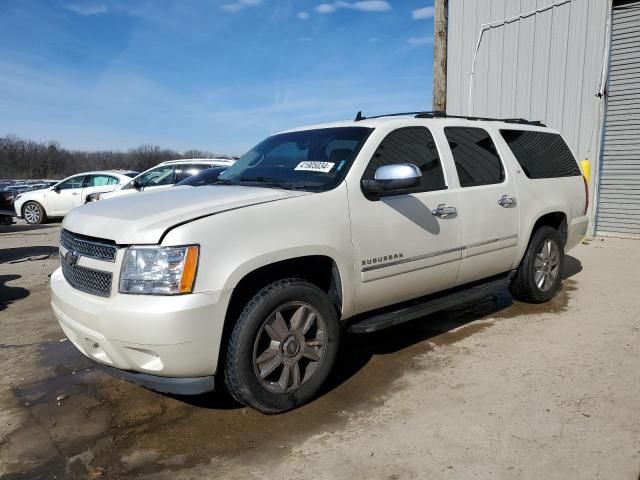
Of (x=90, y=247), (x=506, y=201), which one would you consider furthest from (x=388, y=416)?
(x=506, y=201)

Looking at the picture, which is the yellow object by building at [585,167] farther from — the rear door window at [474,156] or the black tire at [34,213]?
the black tire at [34,213]

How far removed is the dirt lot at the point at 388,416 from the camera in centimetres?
261

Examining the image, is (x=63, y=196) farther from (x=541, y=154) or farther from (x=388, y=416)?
(x=388, y=416)

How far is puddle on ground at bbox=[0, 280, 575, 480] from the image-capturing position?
8.90 ft

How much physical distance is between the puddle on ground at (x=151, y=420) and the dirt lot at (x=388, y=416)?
0.01 meters

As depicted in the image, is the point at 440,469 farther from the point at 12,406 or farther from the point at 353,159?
the point at 12,406

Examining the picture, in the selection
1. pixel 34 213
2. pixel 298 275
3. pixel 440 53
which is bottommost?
pixel 34 213

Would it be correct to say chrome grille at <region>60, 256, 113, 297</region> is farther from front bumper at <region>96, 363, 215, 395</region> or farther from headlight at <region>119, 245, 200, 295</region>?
front bumper at <region>96, 363, 215, 395</region>

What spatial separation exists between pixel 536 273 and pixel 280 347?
3.26 metres

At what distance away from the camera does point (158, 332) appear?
8.63 ft

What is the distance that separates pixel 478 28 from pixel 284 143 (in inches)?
349

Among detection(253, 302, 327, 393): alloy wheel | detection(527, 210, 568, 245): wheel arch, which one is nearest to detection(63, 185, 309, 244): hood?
detection(253, 302, 327, 393): alloy wheel

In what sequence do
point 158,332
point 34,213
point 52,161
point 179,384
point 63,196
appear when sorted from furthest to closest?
point 52,161
point 34,213
point 63,196
point 179,384
point 158,332

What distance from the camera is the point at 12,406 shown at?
3.37 meters
